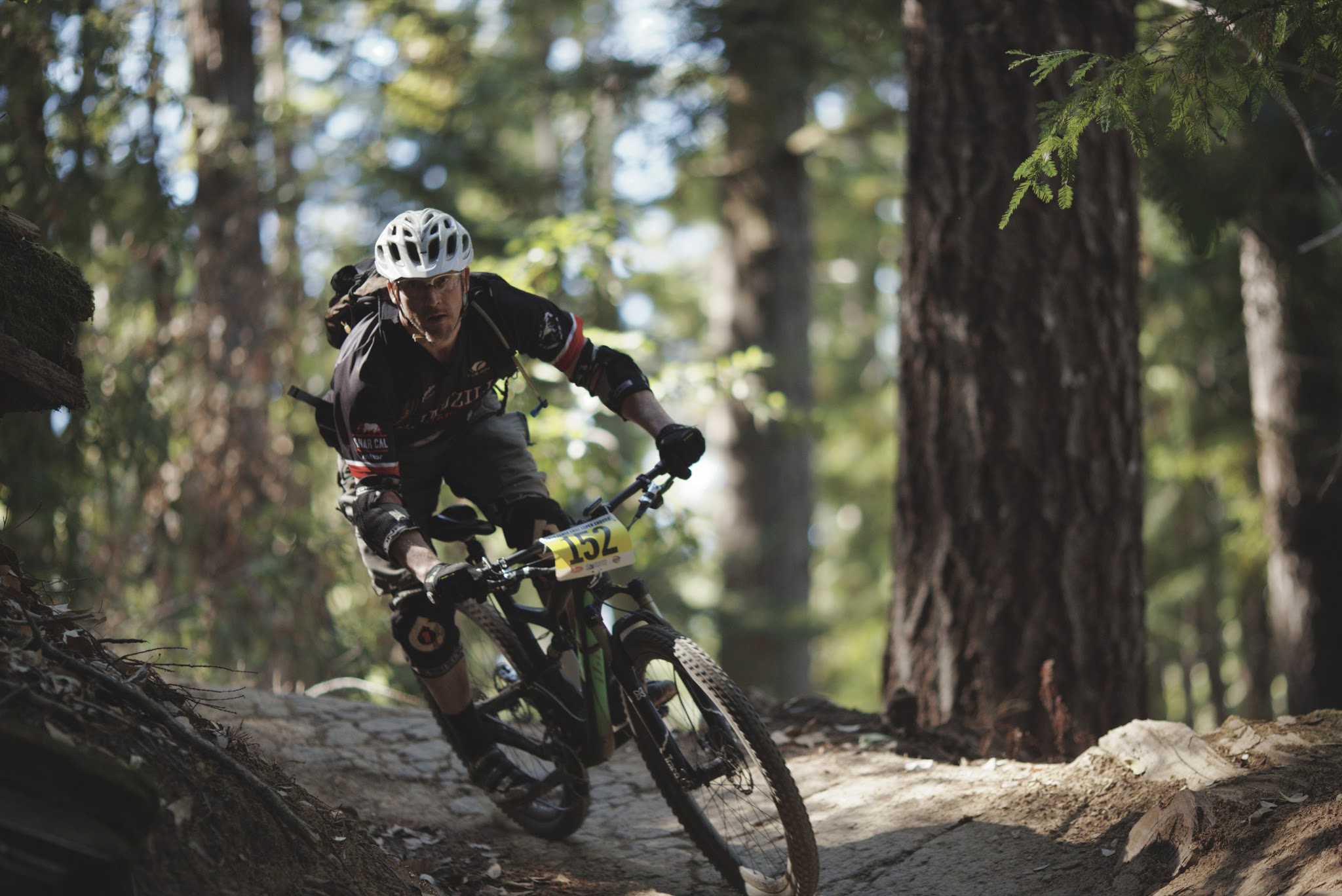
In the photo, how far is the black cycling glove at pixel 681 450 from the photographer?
362 centimetres

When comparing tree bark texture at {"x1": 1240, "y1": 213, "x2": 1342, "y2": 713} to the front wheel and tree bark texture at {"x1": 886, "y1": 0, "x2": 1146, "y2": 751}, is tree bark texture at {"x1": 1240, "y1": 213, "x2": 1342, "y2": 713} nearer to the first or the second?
tree bark texture at {"x1": 886, "y1": 0, "x2": 1146, "y2": 751}

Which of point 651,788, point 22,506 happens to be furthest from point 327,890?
point 22,506

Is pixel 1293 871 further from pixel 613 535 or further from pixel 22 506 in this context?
pixel 22 506

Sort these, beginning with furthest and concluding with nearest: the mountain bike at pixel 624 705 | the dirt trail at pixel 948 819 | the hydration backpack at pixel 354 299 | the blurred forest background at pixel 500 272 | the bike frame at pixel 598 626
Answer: the blurred forest background at pixel 500 272
the hydration backpack at pixel 354 299
the bike frame at pixel 598 626
the mountain bike at pixel 624 705
the dirt trail at pixel 948 819

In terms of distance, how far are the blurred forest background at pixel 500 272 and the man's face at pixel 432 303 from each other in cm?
154

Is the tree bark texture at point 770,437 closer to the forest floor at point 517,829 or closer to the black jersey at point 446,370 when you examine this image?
the forest floor at point 517,829

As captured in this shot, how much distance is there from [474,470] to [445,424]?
0.23 meters

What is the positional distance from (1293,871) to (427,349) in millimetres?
3180

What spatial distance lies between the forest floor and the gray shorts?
109 cm

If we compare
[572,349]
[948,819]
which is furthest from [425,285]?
[948,819]

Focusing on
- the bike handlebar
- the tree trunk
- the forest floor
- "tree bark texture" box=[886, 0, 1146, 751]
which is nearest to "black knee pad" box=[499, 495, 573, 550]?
the bike handlebar

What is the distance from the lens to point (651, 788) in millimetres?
4887

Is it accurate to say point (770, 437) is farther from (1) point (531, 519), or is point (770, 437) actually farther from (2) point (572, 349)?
(1) point (531, 519)


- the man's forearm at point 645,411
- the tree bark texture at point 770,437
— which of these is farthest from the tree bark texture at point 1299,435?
the man's forearm at point 645,411
